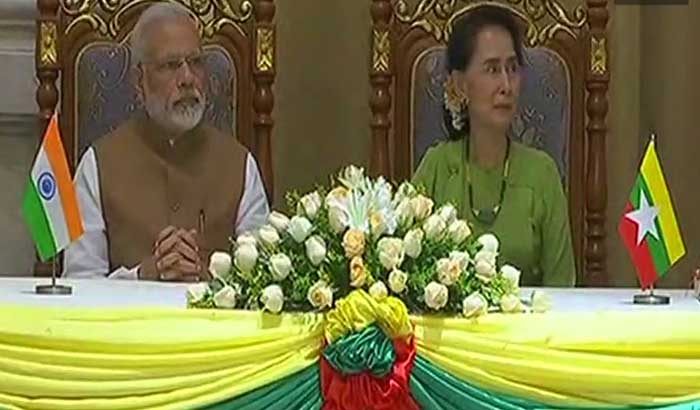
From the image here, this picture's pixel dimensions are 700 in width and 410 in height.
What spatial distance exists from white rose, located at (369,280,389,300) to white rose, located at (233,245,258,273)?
179 mm

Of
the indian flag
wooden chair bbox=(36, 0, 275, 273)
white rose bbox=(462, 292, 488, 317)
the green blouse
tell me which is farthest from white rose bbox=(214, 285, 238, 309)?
wooden chair bbox=(36, 0, 275, 273)

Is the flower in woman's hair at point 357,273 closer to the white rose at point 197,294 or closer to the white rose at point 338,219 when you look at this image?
the white rose at point 338,219

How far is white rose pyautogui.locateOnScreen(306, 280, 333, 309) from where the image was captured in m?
1.87

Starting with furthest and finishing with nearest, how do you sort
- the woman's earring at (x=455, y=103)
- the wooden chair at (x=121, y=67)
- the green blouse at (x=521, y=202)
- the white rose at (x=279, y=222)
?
the wooden chair at (x=121, y=67) → the woman's earring at (x=455, y=103) → the green blouse at (x=521, y=202) → the white rose at (x=279, y=222)

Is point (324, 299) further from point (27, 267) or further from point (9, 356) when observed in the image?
point (27, 267)

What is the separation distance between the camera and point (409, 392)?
186cm

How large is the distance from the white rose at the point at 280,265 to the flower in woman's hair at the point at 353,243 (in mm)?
82

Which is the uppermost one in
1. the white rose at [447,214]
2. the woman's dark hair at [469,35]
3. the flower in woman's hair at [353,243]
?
the woman's dark hair at [469,35]

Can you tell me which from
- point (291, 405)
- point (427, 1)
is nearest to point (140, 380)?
point (291, 405)

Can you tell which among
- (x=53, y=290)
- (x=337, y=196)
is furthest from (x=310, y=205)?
(x=53, y=290)

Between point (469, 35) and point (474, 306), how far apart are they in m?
1.57

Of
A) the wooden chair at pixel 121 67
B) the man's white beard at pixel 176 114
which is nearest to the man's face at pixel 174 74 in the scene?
the man's white beard at pixel 176 114

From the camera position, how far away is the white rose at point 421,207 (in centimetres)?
192

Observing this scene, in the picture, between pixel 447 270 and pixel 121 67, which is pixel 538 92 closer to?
pixel 121 67
